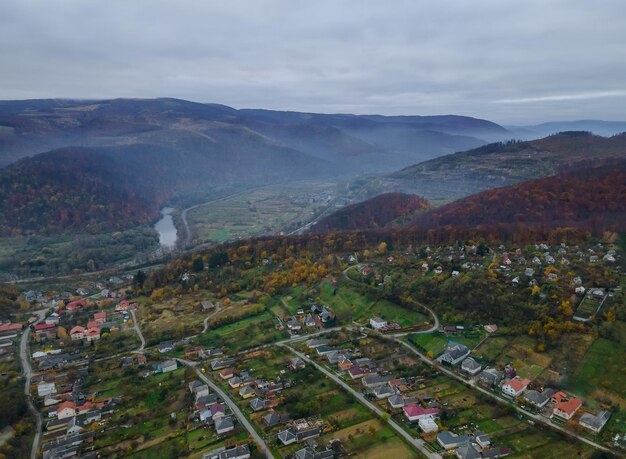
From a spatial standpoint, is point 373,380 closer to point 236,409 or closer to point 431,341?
point 431,341

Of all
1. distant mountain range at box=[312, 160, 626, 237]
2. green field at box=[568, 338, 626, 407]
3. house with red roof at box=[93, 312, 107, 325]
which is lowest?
house with red roof at box=[93, 312, 107, 325]

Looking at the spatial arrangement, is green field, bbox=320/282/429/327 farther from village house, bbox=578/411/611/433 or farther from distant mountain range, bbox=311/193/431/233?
distant mountain range, bbox=311/193/431/233

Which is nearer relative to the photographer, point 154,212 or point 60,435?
point 60,435

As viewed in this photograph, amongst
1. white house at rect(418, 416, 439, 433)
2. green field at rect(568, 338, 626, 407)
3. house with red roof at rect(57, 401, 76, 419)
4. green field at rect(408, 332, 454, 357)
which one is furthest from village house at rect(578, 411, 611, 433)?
house with red roof at rect(57, 401, 76, 419)

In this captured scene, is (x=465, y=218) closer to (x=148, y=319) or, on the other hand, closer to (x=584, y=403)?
(x=584, y=403)

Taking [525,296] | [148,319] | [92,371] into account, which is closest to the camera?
→ [92,371]

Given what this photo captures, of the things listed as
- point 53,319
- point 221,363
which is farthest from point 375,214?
point 53,319

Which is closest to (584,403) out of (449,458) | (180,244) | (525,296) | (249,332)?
(449,458)

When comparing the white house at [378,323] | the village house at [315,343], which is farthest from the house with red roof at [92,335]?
the white house at [378,323]
